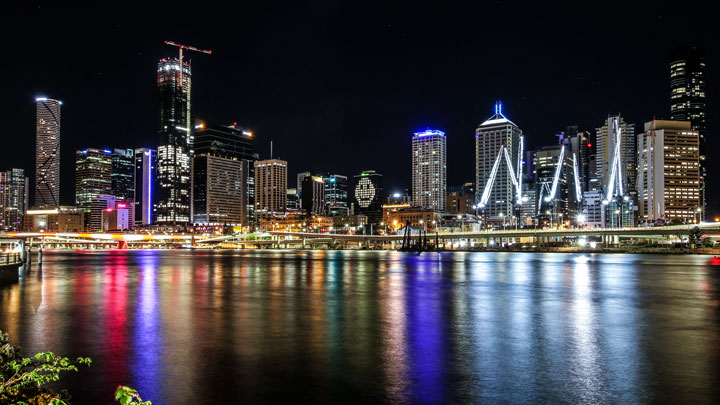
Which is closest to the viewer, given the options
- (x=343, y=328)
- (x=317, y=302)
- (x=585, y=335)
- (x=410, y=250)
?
(x=585, y=335)

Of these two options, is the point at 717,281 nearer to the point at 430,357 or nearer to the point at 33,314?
the point at 430,357

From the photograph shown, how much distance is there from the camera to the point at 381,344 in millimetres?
19422

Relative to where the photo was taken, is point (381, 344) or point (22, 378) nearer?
point (22, 378)

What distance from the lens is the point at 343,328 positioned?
23.0 meters

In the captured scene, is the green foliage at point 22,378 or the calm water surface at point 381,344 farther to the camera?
the calm water surface at point 381,344

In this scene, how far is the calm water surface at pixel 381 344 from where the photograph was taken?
13.7 meters

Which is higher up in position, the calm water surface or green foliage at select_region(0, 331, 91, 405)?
green foliage at select_region(0, 331, 91, 405)

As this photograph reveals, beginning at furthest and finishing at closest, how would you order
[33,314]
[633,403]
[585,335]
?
[33,314] → [585,335] → [633,403]

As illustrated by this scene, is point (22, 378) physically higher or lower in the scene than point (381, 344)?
higher

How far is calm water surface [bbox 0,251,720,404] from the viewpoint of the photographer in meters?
13.7

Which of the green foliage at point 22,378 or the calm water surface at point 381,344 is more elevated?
the green foliage at point 22,378

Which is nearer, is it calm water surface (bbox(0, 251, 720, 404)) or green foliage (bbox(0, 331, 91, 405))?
green foliage (bbox(0, 331, 91, 405))

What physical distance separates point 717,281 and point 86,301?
5305 centimetres

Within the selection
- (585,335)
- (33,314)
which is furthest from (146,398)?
(33,314)
